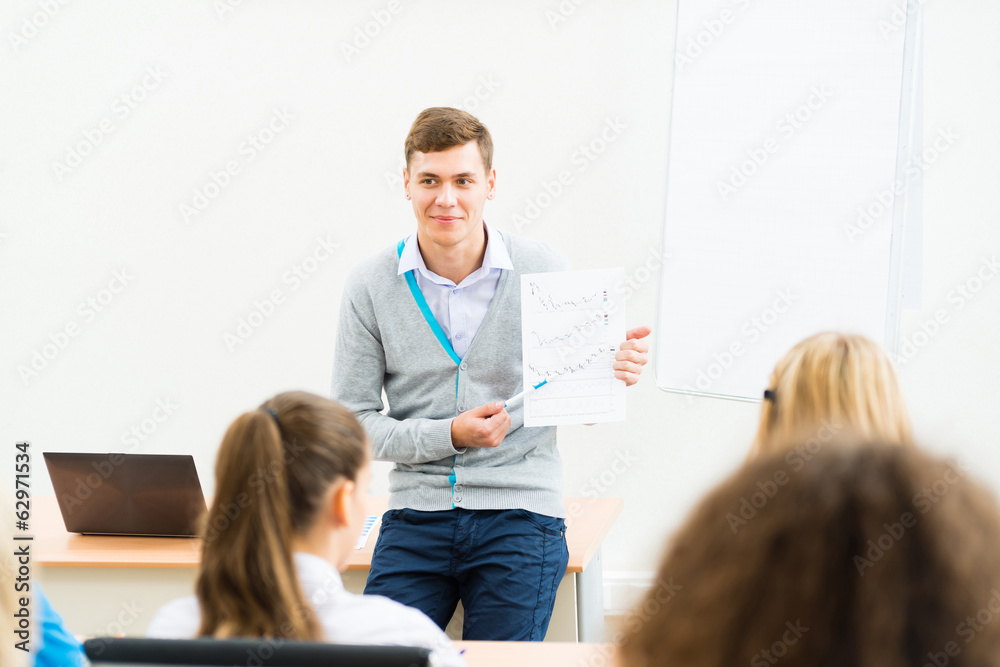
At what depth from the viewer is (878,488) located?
1.88 feet

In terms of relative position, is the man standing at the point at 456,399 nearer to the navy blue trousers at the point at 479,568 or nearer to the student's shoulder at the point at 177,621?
the navy blue trousers at the point at 479,568

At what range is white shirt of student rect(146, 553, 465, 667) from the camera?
117 cm

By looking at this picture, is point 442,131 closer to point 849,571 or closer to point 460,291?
point 460,291

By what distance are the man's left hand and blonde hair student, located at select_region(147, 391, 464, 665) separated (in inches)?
33.2

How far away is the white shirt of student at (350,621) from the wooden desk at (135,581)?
0.92 m

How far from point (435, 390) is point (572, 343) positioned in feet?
1.20

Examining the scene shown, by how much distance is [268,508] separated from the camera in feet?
4.13

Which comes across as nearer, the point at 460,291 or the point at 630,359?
the point at 630,359

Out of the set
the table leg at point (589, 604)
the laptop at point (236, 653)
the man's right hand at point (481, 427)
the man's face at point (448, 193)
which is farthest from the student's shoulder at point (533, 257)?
the laptop at point (236, 653)

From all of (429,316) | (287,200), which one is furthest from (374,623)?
(287,200)

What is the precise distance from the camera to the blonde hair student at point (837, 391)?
1409mm

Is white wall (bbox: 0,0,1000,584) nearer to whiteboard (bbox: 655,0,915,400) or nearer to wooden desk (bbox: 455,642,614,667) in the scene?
whiteboard (bbox: 655,0,915,400)

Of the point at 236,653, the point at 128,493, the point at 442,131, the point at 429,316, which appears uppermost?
the point at 442,131

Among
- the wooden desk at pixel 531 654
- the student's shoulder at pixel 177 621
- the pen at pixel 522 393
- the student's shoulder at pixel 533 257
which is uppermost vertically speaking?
the student's shoulder at pixel 533 257
